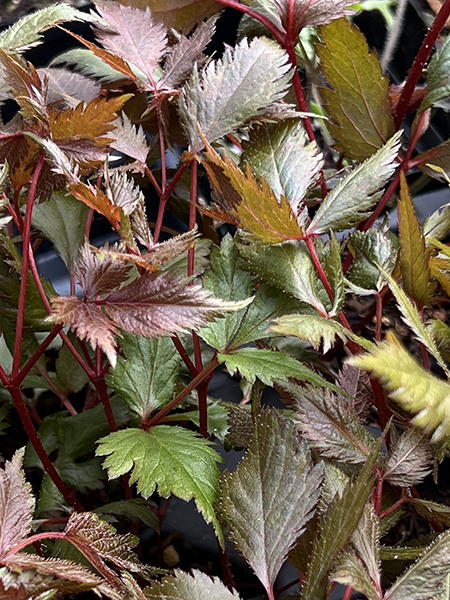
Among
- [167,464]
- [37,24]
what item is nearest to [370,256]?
[167,464]

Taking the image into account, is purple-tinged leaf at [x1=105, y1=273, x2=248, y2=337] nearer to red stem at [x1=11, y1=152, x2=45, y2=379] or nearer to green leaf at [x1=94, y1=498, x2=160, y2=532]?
red stem at [x1=11, y1=152, x2=45, y2=379]

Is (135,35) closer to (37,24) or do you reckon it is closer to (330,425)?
(37,24)

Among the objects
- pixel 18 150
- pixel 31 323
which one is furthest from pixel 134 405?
pixel 18 150

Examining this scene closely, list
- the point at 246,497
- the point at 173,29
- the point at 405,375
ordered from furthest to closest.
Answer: the point at 173,29 < the point at 246,497 < the point at 405,375

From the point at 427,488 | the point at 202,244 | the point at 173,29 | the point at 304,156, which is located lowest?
the point at 427,488

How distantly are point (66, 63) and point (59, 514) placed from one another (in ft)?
1.82

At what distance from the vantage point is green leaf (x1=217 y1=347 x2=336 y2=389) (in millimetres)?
439

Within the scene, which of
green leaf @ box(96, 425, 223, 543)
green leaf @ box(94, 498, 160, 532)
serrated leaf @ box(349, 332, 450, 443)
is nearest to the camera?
serrated leaf @ box(349, 332, 450, 443)

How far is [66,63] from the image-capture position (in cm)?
71

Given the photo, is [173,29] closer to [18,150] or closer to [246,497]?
[18,150]

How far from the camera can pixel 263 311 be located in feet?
1.69

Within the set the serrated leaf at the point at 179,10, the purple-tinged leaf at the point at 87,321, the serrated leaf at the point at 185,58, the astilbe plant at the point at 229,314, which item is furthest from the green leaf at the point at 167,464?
the serrated leaf at the point at 179,10

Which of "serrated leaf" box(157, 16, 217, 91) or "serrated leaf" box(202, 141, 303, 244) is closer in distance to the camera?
"serrated leaf" box(202, 141, 303, 244)

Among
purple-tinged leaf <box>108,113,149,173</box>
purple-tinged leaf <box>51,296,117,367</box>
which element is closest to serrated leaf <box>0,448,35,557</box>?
purple-tinged leaf <box>51,296,117,367</box>
